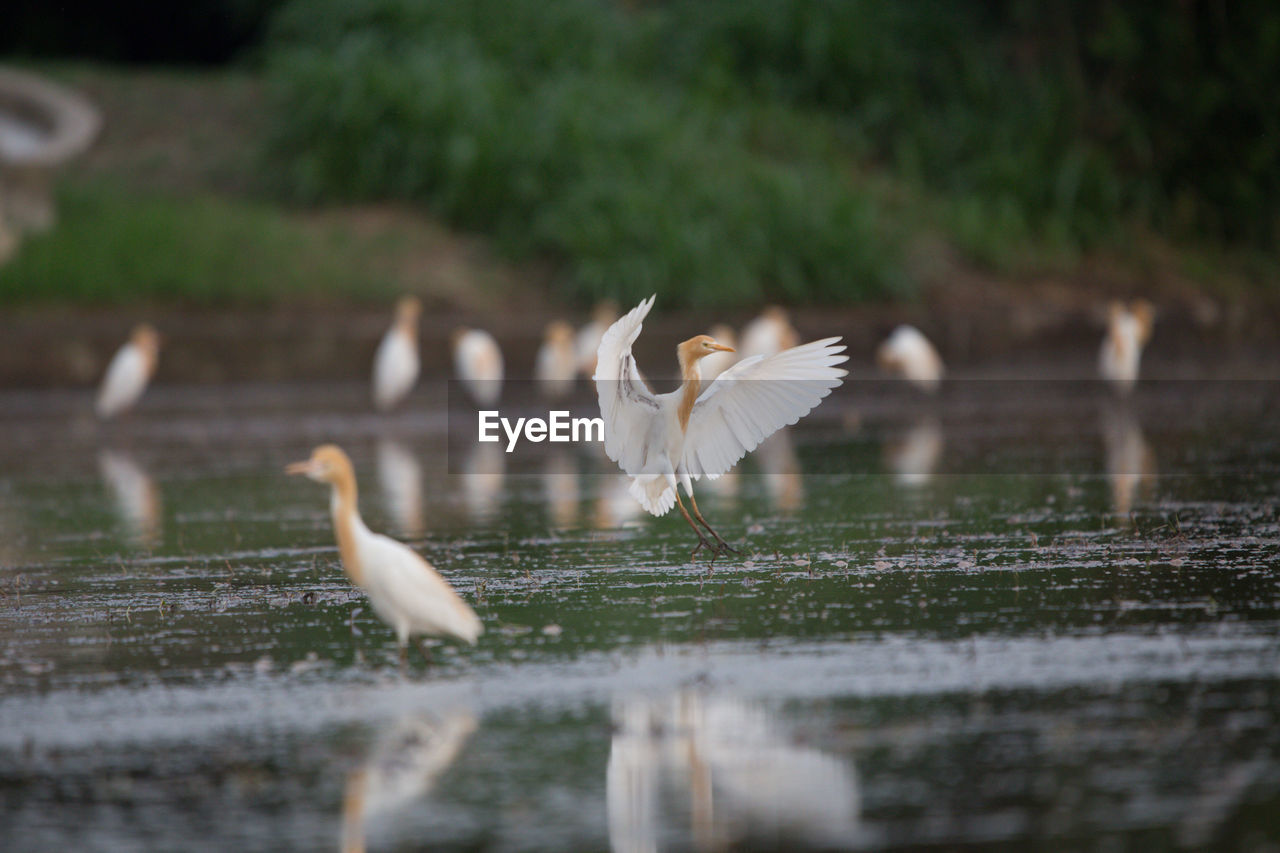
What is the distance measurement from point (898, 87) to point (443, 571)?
18845mm

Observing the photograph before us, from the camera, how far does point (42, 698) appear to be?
5.60 metres

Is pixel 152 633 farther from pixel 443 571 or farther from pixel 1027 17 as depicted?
pixel 1027 17

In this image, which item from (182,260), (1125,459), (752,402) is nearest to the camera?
(752,402)

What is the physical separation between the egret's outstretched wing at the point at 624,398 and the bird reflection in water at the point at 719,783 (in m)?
2.43

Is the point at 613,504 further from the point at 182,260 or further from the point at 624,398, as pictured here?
the point at 182,260

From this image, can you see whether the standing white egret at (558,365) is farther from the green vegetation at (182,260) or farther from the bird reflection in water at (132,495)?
the bird reflection in water at (132,495)

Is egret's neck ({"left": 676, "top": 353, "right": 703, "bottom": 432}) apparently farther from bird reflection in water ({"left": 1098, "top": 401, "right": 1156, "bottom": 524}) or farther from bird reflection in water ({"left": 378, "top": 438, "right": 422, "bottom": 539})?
bird reflection in water ({"left": 1098, "top": 401, "right": 1156, "bottom": 524})

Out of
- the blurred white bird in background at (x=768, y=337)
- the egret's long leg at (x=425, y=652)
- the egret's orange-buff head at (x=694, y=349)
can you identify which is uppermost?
the blurred white bird in background at (x=768, y=337)

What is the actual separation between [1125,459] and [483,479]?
4749 millimetres

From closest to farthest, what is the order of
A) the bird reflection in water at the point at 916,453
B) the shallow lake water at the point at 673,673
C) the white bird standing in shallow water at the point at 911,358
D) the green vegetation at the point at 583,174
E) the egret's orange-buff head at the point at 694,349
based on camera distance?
the shallow lake water at the point at 673,673 → the egret's orange-buff head at the point at 694,349 → the bird reflection in water at the point at 916,453 → the white bird standing in shallow water at the point at 911,358 → the green vegetation at the point at 583,174

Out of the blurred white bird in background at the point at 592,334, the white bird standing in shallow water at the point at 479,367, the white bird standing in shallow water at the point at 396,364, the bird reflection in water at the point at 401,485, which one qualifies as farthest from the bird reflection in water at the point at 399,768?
the white bird standing in shallow water at the point at 479,367

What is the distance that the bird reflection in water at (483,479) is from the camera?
1092 cm

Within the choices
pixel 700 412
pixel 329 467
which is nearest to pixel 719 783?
pixel 329 467

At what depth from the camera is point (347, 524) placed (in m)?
5.96
